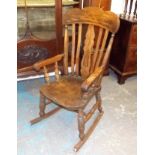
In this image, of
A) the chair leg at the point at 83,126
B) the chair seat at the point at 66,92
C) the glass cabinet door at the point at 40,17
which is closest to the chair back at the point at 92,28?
the chair seat at the point at 66,92

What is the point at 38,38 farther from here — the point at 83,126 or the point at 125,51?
the point at 83,126

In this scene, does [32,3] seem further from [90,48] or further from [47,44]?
[90,48]

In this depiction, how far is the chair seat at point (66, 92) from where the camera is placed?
1801 millimetres

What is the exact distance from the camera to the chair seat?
5.91 ft

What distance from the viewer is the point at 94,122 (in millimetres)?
2166

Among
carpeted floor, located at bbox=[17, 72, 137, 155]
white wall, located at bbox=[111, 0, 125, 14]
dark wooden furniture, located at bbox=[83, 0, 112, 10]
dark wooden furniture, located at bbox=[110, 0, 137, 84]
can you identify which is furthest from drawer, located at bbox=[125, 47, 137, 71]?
white wall, located at bbox=[111, 0, 125, 14]

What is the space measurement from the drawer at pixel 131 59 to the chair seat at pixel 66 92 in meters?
0.85

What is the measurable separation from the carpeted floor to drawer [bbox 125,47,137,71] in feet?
1.13

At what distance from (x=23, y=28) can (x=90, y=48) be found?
0.84 m

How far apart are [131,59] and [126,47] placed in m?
0.17

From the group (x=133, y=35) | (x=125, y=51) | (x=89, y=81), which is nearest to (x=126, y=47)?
(x=125, y=51)

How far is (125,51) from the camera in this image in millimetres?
2734

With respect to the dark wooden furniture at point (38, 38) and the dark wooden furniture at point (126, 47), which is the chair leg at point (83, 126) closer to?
the dark wooden furniture at point (126, 47)
